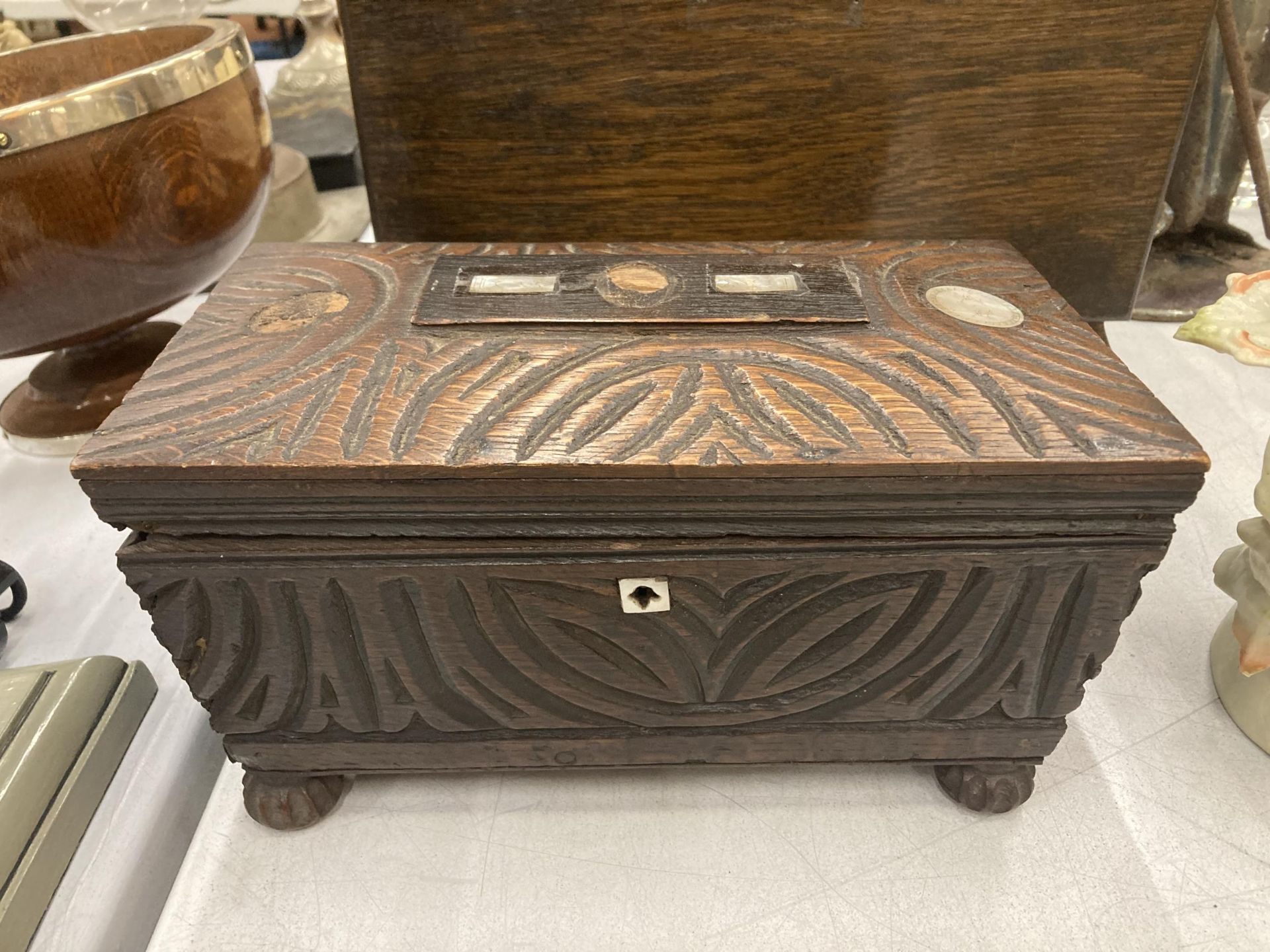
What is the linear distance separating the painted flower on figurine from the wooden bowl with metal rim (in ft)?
3.38

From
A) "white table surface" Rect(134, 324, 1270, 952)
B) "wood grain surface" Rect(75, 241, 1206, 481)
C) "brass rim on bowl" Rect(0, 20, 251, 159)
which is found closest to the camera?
"wood grain surface" Rect(75, 241, 1206, 481)

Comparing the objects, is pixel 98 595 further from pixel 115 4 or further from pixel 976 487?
pixel 115 4

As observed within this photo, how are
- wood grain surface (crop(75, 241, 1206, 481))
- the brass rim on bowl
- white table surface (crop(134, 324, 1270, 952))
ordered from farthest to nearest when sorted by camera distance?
the brass rim on bowl < white table surface (crop(134, 324, 1270, 952)) < wood grain surface (crop(75, 241, 1206, 481))

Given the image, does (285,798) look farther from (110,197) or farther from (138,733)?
(110,197)

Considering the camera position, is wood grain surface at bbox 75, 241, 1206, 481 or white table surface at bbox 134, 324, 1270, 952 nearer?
wood grain surface at bbox 75, 241, 1206, 481

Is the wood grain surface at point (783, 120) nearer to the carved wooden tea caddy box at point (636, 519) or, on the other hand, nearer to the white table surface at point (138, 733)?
the carved wooden tea caddy box at point (636, 519)

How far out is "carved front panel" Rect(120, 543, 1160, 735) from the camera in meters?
0.70

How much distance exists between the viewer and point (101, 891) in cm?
83

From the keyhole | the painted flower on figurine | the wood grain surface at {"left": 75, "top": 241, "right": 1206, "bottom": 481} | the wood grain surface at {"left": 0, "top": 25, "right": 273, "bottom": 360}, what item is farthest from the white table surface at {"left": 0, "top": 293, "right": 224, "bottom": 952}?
the painted flower on figurine

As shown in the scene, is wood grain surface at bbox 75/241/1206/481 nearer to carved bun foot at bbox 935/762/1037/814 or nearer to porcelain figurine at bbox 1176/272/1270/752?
porcelain figurine at bbox 1176/272/1270/752

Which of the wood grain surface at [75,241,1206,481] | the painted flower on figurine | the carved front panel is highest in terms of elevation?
the painted flower on figurine

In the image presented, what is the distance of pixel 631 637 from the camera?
2.44ft

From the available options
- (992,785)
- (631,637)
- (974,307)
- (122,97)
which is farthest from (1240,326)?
(122,97)

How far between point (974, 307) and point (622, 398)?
35 cm
